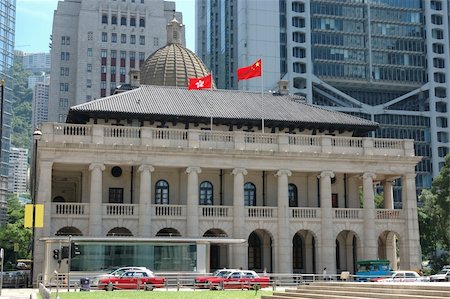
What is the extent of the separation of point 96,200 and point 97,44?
108m

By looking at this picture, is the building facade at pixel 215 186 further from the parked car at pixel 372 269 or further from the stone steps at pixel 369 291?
the stone steps at pixel 369 291

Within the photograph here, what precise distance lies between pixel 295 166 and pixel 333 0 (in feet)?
330

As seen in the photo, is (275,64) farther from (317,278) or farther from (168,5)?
(317,278)

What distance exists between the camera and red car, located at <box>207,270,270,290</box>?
1956 inches

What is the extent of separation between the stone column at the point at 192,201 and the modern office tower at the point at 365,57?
85.9 meters

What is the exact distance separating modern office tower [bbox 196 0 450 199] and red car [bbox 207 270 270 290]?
97.4 m

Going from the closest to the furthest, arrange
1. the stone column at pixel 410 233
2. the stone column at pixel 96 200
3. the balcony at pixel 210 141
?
the stone column at pixel 96 200 → the balcony at pixel 210 141 → the stone column at pixel 410 233

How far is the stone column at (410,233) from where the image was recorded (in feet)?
217

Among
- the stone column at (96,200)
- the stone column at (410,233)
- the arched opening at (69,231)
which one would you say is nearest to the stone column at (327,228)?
the stone column at (410,233)

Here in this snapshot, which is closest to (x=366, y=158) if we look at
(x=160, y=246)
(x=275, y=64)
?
(x=160, y=246)

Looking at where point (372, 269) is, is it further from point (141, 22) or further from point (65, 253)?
point (141, 22)

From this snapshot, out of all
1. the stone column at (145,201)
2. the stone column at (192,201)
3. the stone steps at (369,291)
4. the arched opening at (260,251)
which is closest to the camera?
the stone steps at (369,291)

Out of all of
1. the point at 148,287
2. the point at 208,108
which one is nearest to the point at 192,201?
the point at 208,108

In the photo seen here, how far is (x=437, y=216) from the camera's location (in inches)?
3450
